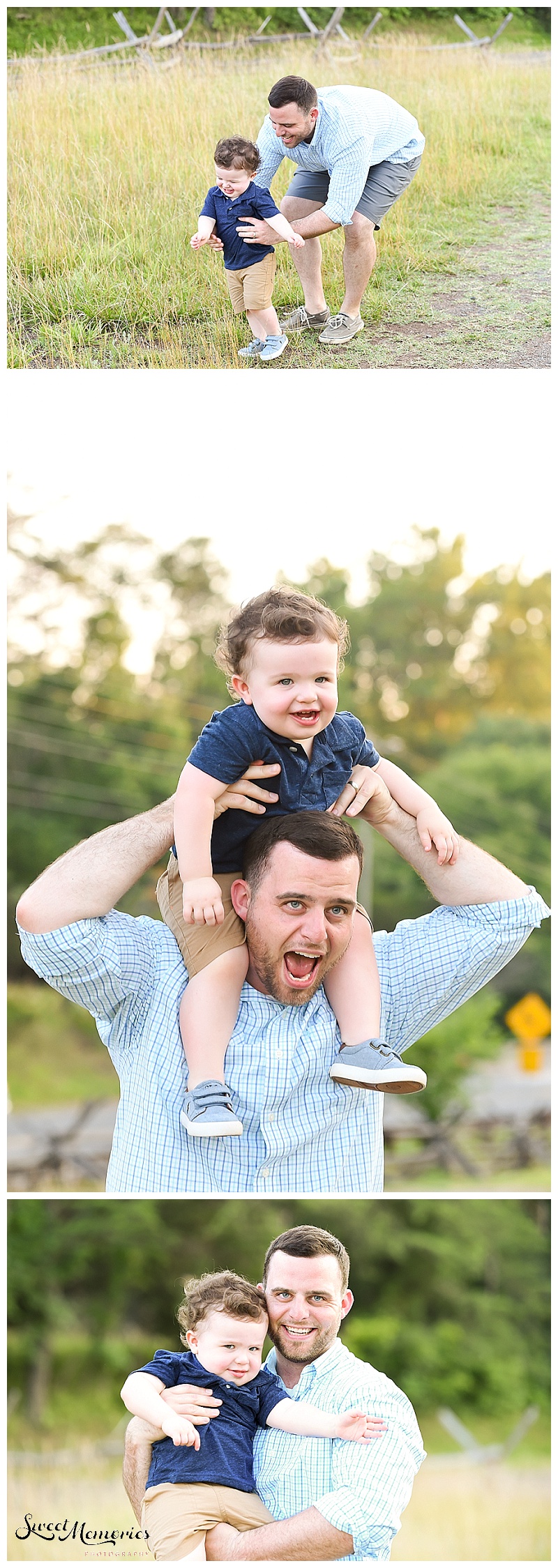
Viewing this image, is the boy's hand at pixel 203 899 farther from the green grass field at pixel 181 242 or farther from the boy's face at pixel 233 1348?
the green grass field at pixel 181 242

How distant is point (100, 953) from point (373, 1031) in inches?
19.3

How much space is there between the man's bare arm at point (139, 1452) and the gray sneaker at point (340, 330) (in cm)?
243

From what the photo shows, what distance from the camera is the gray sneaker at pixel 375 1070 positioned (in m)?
1.95

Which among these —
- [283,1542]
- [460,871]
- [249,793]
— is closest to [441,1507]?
[283,1542]

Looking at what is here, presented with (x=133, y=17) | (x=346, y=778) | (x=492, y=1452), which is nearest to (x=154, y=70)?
(x=133, y=17)

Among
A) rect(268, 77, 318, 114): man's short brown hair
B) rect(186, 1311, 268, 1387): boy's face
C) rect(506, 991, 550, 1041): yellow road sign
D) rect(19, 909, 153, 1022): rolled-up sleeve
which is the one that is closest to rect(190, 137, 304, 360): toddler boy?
rect(268, 77, 318, 114): man's short brown hair

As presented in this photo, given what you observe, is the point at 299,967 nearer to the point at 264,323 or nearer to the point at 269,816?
the point at 269,816

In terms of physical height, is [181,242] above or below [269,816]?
above

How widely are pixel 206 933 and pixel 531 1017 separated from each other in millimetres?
10937

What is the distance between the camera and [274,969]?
6.65 feet

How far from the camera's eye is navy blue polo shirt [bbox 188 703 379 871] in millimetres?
1982

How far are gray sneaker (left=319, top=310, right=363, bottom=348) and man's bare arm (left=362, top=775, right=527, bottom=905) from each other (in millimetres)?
1461

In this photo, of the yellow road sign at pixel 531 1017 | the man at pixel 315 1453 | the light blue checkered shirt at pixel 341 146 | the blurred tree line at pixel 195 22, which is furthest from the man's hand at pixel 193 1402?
the yellow road sign at pixel 531 1017

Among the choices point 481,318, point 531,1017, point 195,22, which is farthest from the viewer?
point 531,1017
